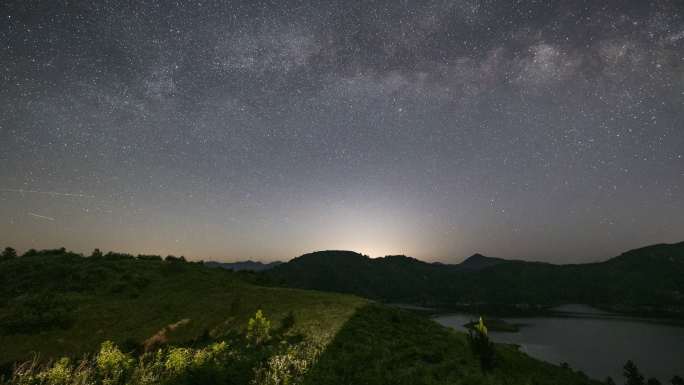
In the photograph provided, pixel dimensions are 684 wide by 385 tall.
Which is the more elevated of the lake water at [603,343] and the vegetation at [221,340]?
the vegetation at [221,340]

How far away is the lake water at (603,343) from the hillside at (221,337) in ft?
319

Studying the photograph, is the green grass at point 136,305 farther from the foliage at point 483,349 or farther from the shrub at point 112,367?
the shrub at point 112,367

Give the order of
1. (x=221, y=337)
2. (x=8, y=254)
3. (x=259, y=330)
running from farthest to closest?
1. (x=8, y=254)
2. (x=221, y=337)
3. (x=259, y=330)

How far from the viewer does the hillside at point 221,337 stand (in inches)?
544

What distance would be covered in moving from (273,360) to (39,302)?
26764mm

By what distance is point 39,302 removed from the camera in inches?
1099

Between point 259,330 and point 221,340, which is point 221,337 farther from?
point 259,330

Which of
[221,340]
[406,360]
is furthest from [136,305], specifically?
[406,360]

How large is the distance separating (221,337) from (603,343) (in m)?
166

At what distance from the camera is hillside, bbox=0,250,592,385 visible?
45.3ft

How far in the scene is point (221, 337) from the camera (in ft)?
72.4

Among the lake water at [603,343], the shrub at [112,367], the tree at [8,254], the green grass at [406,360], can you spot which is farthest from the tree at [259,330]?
the lake water at [603,343]

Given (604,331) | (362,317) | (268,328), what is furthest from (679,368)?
(268,328)

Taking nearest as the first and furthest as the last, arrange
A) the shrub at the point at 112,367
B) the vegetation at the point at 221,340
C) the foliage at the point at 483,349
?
the shrub at the point at 112,367
the vegetation at the point at 221,340
the foliage at the point at 483,349
